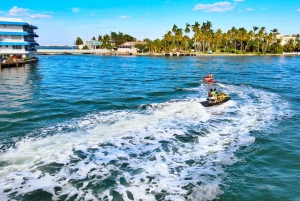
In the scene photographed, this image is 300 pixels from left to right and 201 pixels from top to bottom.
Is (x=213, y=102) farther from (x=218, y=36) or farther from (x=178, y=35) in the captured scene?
(x=218, y=36)

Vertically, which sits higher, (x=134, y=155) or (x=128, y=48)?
(x=128, y=48)

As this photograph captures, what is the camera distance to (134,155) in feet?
50.2

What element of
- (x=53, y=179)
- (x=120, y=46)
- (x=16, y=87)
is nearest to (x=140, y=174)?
(x=53, y=179)

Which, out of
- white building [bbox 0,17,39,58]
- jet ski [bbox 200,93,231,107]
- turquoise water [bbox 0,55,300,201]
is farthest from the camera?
white building [bbox 0,17,39,58]

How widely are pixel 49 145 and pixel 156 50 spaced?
154 metres

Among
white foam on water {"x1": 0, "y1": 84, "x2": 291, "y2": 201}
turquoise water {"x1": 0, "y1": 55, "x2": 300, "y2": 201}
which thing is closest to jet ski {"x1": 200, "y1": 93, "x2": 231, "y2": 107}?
turquoise water {"x1": 0, "y1": 55, "x2": 300, "y2": 201}

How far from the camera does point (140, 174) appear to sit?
13.0 metres

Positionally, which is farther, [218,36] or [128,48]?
[128,48]

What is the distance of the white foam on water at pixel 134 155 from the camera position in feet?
38.4

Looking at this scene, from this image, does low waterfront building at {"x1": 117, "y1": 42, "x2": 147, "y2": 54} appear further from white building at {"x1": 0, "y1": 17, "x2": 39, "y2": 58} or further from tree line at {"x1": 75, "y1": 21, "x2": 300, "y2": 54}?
white building at {"x1": 0, "y1": 17, "x2": 39, "y2": 58}

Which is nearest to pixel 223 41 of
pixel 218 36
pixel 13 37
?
pixel 218 36

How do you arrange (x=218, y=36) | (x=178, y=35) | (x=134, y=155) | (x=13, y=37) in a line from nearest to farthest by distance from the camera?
(x=134, y=155)
(x=13, y=37)
(x=178, y=35)
(x=218, y=36)

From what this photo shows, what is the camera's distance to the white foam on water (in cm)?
1170

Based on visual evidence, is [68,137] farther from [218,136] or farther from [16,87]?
[16,87]
